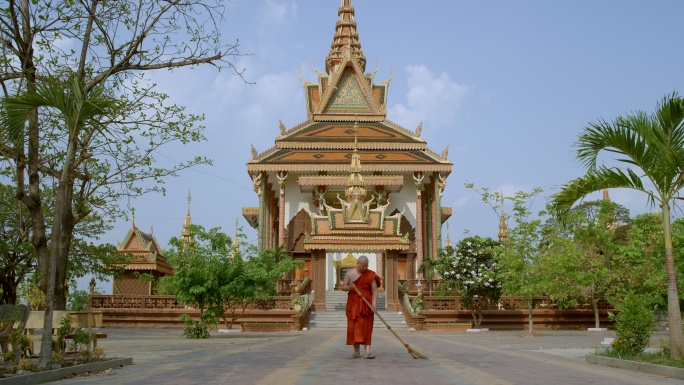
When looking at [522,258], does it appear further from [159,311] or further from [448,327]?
[159,311]

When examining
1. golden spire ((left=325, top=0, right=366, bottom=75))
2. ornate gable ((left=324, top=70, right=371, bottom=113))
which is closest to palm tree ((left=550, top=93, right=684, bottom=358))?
ornate gable ((left=324, top=70, right=371, bottom=113))

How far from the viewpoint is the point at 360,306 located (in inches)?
408

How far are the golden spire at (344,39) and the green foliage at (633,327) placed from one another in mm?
39200

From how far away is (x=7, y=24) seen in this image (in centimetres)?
936

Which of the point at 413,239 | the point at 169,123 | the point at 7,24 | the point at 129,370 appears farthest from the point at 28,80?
the point at 413,239

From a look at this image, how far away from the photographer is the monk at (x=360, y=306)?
1025 cm

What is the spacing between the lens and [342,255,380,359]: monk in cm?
1025

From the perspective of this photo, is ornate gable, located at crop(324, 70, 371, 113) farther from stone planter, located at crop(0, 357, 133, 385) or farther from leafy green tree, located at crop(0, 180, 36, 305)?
stone planter, located at crop(0, 357, 133, 385)

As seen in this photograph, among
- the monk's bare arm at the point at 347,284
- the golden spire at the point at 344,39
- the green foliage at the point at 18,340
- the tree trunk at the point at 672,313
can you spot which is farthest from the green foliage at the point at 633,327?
the golden spire at the point at 344,39

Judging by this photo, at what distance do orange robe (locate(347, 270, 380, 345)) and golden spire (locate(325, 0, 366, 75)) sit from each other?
3872cm

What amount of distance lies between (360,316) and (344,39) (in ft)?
135

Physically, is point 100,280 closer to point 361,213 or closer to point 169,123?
point 361,213

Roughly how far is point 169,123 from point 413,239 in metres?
28.3

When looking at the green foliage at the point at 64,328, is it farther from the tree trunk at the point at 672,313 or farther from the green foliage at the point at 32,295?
the green foliage at the point at 32,295
